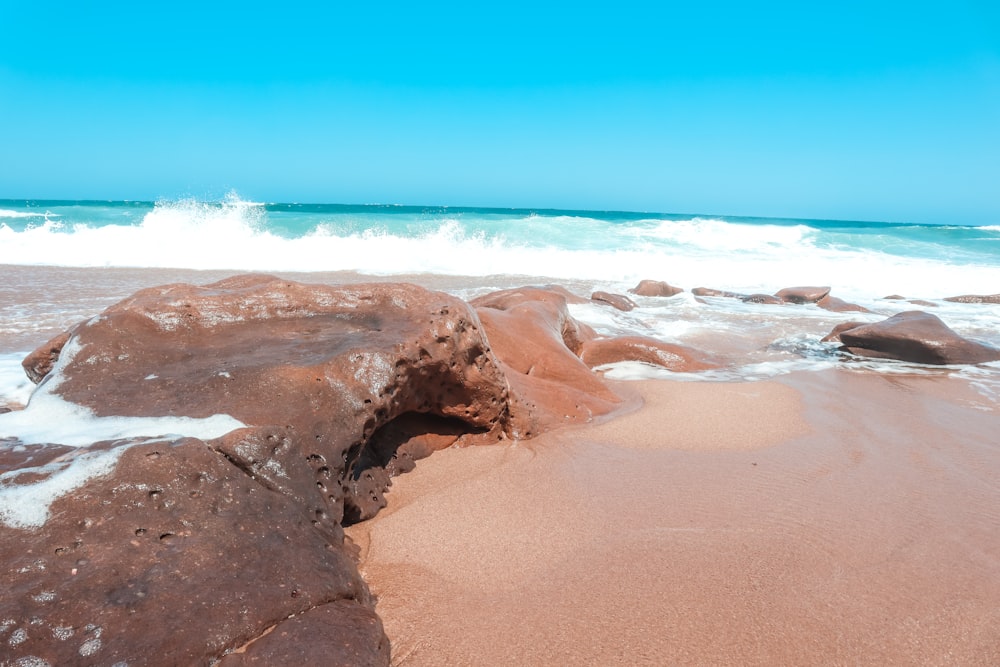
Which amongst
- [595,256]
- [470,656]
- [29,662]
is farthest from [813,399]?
[595,256]

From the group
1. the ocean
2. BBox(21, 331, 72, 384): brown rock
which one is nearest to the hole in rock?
BBox(21, 331, 72, 384): brown rock

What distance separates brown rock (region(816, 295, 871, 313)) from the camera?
10680mm

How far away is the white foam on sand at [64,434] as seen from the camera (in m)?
1.71

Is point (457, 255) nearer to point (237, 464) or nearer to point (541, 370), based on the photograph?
point (541, 370)

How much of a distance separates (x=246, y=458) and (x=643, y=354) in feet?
14.0

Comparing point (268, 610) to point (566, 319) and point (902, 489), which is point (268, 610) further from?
point (566, 319)

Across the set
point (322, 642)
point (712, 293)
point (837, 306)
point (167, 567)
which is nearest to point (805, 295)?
point (837, 306)

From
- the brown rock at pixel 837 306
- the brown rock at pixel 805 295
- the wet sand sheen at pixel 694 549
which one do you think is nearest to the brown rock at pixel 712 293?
the brown rock at pixel 805 295

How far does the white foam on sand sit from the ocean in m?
1.86

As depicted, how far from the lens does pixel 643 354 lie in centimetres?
578

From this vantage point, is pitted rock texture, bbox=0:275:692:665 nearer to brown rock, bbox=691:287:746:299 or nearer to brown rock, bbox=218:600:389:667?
brown rock, bbox=218:600:389:667

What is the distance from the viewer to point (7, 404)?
3809mm

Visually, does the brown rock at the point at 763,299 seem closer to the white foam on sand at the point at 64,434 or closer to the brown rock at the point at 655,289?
the brown rock at the point at 655,289

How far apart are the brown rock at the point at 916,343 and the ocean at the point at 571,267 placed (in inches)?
8.0
